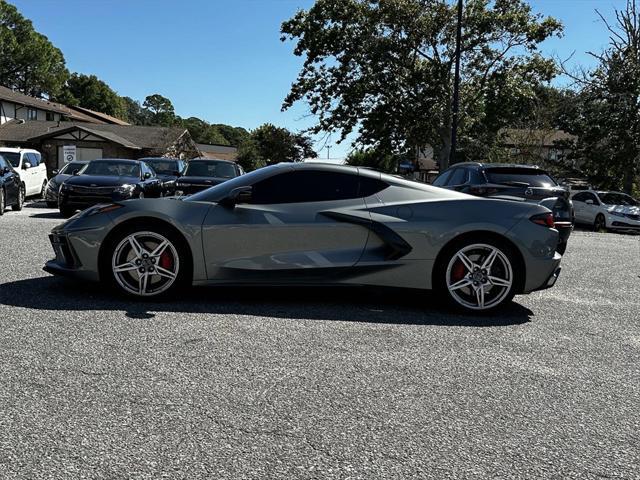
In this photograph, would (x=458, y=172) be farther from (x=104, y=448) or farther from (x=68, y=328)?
(x=104, y=448)

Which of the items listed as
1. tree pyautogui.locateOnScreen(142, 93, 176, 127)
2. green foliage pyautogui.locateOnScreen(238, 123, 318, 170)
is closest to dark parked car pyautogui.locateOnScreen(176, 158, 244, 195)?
green foliage pyautogui.locateOnScreen(238, 123, 318, 170)

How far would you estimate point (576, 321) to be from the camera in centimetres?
532

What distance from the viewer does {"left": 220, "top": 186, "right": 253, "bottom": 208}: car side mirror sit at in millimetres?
5430

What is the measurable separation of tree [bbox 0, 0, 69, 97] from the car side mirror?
75.7 meters

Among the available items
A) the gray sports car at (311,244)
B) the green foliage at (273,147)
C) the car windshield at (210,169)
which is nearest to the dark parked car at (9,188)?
the car windshield at (210,169)

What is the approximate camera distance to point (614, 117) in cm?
2830

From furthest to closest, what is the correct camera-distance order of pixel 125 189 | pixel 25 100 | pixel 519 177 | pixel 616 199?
pixel 25 100 < pixel 616 199 < pixel 125 189 < pixel 519 177

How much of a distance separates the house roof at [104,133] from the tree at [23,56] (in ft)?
80.7

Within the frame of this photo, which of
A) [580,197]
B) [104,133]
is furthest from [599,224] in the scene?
[104,133]

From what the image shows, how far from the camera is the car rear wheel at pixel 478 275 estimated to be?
5.41m

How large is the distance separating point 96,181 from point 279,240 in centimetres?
1018

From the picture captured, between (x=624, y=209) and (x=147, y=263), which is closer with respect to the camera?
(x=147, y=263)

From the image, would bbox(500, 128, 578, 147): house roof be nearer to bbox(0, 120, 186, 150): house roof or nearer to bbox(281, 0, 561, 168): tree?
bbox(281, 0, 561, 168): tree

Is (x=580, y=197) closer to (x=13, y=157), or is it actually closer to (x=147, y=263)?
(x=13, y=157)
